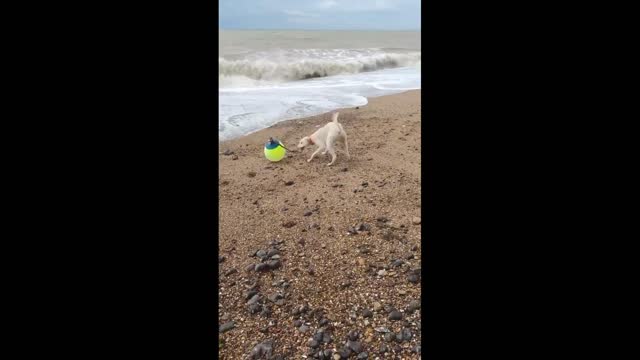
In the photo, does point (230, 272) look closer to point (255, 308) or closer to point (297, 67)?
point (255, 308)

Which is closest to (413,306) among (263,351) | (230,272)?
(263,351)

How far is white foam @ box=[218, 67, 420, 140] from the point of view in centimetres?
530

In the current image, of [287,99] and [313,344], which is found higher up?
[287,99]

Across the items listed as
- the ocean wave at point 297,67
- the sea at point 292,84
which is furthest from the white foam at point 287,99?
the ocean wave at point 297,67

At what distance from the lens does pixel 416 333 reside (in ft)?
4.75

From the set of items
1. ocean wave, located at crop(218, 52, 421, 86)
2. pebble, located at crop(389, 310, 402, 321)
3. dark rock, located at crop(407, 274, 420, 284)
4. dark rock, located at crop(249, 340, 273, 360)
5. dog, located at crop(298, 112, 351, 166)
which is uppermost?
ocean wave, located at crop(218, 52, 421, 86)

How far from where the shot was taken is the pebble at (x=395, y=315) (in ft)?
5.05

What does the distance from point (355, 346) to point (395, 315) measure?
0.23m

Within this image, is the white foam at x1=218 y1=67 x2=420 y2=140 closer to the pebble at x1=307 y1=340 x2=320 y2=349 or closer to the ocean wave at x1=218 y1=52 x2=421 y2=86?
the ocean wave at x1=218 y1=52 x2=421 y2=86

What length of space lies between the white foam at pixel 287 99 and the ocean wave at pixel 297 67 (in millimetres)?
1073

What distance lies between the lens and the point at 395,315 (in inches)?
61.3

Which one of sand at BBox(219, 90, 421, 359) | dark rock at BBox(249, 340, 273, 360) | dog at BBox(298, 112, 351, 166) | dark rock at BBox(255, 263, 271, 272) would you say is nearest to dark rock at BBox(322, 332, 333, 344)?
sand at BBox(219, 90, 421, 359)
